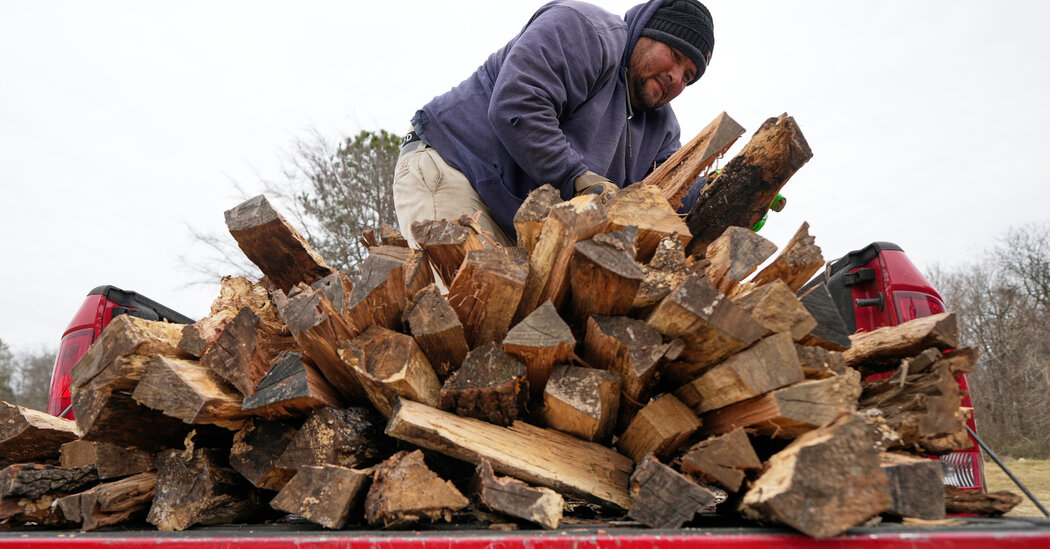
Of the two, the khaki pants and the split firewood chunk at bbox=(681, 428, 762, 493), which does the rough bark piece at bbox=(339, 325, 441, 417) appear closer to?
the split firewood chunk at bbox=(681, 428, 762, 493)

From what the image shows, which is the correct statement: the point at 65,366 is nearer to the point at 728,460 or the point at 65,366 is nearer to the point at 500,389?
the point at 500,389

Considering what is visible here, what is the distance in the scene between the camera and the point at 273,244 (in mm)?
2213

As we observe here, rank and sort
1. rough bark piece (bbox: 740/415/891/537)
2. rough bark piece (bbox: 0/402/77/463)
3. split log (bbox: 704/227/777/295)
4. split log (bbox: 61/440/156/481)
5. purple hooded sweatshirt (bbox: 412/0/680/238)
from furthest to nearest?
purple hooded sweatshirt (bbox: 412/0/680/238), rough bark piece (bbox: 0/402/77/463), split log (bbox: 61/440/156/481), split log (bbox: 704/227/777/295), rough bark piece (bbox: 740/415/891/537)

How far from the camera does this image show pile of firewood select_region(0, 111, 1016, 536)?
1534 mm

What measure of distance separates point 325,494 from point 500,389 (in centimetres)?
52

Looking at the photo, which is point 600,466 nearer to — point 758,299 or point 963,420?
point 758,299

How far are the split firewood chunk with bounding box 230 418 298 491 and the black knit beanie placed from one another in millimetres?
2468

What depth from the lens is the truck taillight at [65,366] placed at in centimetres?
270

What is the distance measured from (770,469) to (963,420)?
67 cm

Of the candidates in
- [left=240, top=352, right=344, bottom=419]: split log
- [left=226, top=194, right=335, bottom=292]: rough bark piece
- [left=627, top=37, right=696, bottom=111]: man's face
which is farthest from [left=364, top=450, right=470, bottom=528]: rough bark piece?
[left=627, top=37, right=696, bottom=111]: man's face

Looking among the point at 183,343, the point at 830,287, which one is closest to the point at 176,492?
the point at 183,343

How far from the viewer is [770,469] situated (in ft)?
4.52

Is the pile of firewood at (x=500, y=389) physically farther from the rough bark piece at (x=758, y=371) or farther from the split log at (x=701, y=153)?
the split log at (x=701, y=153)

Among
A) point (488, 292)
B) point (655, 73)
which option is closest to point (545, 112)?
point (655, 73)
